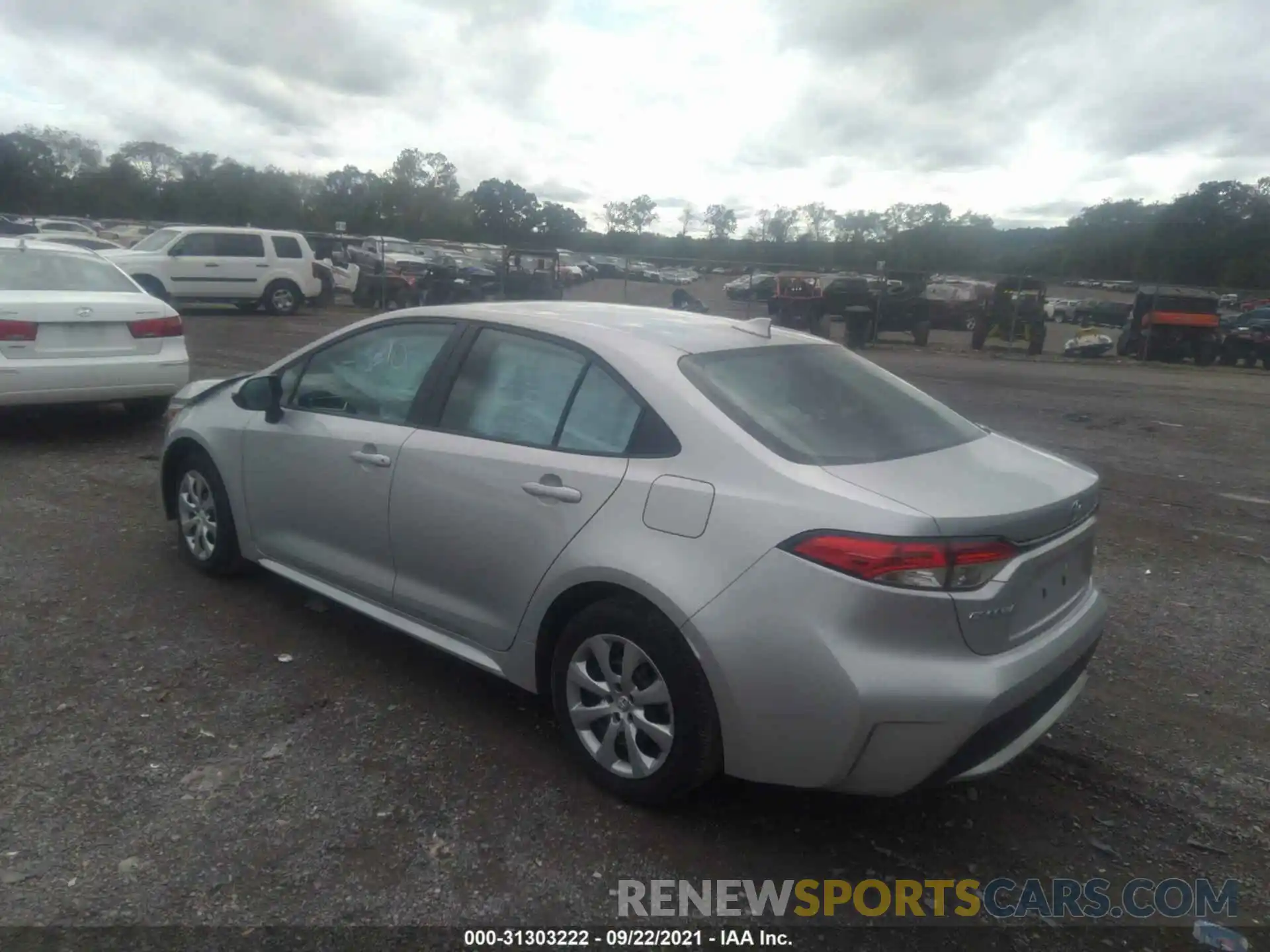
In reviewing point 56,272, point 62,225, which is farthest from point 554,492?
point 62,225

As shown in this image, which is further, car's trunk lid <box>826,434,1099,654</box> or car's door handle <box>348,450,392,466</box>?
car's door handle <box>348,450,392,466</box>

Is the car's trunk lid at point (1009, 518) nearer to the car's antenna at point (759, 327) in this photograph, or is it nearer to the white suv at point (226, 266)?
the car's antenna at point (759, 327)

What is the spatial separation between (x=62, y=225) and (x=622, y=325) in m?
37.9

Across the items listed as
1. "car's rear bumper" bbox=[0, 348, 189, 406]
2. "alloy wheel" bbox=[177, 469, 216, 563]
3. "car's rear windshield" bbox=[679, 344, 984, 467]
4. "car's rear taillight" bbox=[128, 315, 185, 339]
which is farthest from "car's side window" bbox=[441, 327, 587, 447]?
"car's rear taillight" bbox=[128, 315, 185, 339]

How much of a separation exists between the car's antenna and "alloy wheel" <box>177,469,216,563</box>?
2.74 m

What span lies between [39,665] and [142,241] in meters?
19.8

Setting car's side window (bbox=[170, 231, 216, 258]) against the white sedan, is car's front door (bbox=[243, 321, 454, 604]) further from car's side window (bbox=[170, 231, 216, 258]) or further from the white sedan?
car's side window (bbox=[170, 231, 216, 258])

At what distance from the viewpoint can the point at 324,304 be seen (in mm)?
25016

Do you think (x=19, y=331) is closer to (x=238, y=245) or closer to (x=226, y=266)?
(x=226, y=266)

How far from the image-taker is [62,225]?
34719 mm

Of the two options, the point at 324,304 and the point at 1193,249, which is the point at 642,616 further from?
the point at 1193,249

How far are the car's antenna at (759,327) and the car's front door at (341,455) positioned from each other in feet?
3.85

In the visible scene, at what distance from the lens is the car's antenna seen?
3.88 metres

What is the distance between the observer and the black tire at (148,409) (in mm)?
8758
